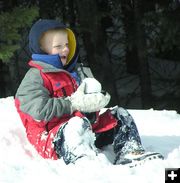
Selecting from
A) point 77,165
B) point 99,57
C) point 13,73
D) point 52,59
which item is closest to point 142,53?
point 99,57

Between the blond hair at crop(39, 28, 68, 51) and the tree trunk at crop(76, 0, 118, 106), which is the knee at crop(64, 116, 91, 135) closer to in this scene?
the blond hair at crop(39, 28, 68, 51)

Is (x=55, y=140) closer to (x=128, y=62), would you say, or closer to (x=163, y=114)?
(x=163, y=114)

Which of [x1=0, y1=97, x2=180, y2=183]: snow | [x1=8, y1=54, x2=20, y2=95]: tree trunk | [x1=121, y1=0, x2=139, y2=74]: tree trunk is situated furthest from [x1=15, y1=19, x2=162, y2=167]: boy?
[x1=121, y1=0, x2=139, y2=74]: tree trunk

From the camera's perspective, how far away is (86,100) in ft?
13.8

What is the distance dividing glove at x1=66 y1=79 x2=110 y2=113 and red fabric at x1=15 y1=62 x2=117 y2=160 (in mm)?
120

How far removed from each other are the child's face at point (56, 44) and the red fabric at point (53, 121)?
186mm

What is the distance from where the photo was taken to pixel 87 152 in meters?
4.01

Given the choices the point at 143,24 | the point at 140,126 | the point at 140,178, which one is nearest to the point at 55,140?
the point at 140,178

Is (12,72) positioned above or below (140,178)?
below

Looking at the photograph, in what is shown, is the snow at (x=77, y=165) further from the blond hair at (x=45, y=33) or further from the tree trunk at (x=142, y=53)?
the tree trunk at (x=142, y=53)

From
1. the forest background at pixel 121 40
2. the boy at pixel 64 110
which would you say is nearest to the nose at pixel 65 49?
the boy at pixel 64 110

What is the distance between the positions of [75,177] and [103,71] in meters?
8.03

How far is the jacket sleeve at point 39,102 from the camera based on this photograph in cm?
427

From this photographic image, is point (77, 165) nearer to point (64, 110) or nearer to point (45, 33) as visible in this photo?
point (64, 110)
